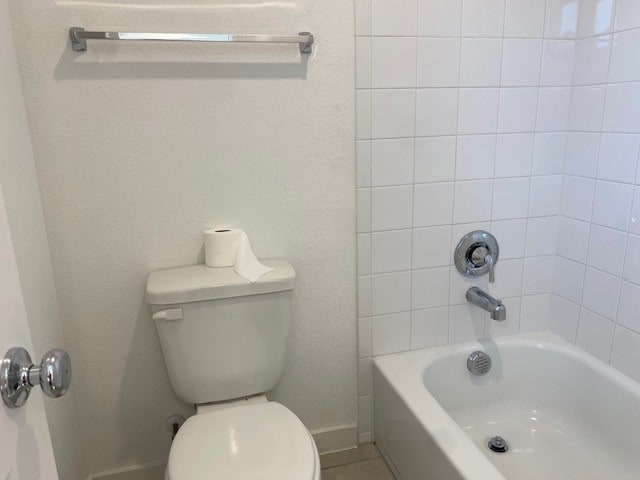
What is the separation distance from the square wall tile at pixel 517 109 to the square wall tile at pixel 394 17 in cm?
41

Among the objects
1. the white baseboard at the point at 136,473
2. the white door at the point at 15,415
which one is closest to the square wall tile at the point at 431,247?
the white baseboard at the point at 136,473

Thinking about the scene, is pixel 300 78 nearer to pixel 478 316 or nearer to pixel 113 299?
pixel 113 299

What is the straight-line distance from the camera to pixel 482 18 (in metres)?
1.56

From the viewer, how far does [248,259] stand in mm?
1446

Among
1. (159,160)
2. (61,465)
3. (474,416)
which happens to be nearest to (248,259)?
(159,160)

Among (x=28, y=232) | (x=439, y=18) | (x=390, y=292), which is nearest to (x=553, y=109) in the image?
(x=439, y=18)

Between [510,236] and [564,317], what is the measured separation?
39cm

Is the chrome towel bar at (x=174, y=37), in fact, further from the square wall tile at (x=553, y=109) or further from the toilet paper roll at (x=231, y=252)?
the square wall tile at (x=553, y=109)

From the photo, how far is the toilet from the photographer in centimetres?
117

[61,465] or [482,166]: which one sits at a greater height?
[482,166]

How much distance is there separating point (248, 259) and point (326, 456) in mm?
863

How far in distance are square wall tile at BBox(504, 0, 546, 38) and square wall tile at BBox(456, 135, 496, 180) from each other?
13.9 inches

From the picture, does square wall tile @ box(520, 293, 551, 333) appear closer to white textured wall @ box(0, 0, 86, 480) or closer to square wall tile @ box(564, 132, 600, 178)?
square wall tile @ box(564, 132, 600, 178)

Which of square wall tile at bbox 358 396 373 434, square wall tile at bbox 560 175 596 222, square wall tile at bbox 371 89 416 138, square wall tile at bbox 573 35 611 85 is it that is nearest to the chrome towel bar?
square wall tile at bbox 371 89 416 138
